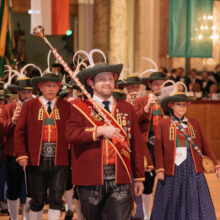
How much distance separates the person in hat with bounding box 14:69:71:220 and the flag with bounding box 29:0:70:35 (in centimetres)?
549

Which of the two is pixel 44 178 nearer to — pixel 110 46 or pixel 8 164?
pixel 8 164

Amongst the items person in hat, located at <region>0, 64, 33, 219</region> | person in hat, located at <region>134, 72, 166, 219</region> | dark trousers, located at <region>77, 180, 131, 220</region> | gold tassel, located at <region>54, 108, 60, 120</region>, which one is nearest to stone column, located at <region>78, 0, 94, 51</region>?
person in hat, located at <region>134, 72, 166, 219</region>

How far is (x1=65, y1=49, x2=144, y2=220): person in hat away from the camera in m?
3.87

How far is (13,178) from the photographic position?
6.43m

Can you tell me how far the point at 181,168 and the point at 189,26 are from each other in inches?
306

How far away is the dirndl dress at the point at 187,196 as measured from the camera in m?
5.56

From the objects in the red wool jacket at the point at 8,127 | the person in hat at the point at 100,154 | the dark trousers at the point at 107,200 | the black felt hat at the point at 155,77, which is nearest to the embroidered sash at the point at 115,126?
the person in hat at the point at 100,154

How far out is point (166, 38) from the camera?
19719mm

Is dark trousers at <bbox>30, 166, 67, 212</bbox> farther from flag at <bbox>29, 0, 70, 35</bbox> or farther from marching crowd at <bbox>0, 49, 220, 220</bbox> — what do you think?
flag at <bbox>29, 0, 70, 35</bbox>

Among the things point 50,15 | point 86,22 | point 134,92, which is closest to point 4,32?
point 50,15

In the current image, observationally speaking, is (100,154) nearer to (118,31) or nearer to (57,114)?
(57,114)

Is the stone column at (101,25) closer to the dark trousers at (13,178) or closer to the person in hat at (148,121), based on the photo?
the person in hat at (148,121)

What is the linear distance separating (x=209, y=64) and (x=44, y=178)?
1648 centimetres

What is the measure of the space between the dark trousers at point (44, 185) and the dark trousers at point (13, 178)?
1014mm
